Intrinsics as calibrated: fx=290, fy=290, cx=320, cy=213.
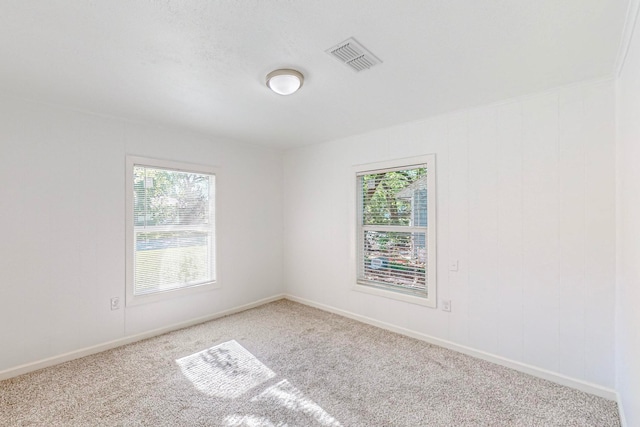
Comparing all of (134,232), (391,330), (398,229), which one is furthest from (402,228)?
(134,232)

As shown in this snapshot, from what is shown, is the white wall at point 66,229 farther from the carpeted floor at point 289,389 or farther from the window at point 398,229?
the window at point 398,229

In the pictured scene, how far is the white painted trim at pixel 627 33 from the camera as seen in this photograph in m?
1.40

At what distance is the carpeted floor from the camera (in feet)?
6.40

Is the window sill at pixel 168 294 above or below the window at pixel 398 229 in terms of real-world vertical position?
below

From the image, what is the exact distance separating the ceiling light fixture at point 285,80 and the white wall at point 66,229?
6.33 feet

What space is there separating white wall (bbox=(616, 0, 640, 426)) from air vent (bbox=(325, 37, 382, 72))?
1332 millimetres

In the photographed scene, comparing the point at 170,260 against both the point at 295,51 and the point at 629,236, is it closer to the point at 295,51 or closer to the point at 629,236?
the point at 295,51

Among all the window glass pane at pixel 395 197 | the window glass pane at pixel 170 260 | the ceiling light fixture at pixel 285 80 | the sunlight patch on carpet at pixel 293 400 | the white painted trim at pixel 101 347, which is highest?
the ceiling light fixture at pixel 285 80

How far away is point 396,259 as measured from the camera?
348 cm

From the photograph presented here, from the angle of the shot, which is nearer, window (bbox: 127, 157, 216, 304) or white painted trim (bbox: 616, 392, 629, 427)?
white painted trim (bbox: 616, 392, 629, 427)

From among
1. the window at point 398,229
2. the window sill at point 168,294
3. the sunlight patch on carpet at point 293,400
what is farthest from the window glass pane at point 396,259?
the window sill at point 168,294

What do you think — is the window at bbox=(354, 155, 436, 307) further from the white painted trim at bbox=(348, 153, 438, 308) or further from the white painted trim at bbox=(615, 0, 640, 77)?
the white painted trim at bbox=(615, 0, 640, 77)

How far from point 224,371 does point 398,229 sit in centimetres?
231

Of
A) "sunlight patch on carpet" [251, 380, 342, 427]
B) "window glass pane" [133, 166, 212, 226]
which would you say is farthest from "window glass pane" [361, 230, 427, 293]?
"window glass pane" [133, 166, 212, 226]
